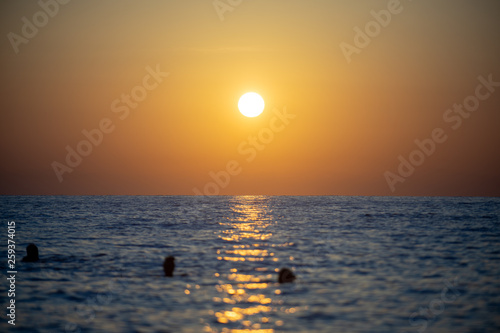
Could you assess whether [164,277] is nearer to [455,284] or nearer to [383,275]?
[383,275]

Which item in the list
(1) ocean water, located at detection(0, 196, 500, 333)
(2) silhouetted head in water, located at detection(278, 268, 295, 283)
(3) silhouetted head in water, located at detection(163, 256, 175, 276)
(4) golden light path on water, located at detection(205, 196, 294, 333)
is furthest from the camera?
(3) silhouetted head in water, located at detection(163, 256, 175, 276)

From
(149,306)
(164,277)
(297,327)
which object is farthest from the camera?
(164,277)

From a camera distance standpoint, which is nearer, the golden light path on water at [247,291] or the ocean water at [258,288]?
the golden light path on water at [247,291]

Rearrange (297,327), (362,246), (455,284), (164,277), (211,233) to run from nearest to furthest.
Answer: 1. (297,327)
2. (455,284)
3. (164,277)
4. (362,246)
5. (211,233)

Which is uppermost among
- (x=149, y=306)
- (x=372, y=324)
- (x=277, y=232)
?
(x=277, y=232)

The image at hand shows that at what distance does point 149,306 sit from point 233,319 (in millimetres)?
4266

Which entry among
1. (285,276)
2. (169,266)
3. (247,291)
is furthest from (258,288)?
(169,266)

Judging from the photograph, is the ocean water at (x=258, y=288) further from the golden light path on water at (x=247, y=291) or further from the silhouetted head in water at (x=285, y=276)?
the silhouetted head in water at (x=285, y=276)

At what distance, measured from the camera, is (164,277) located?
1164 inches

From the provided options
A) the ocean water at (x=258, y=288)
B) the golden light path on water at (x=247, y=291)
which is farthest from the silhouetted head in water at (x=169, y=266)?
the golden light path on water at (x=247, y=291)

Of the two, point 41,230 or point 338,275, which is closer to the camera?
point 338,275

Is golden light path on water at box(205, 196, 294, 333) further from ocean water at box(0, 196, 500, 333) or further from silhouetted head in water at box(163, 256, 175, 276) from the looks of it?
silhouetted head in water at box(163, 256, 175, 276)

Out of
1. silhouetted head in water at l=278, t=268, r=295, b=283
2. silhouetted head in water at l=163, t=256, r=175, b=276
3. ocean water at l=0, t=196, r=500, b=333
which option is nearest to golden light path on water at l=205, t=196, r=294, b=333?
ocean water at l=0, t=196, r=500, b=333

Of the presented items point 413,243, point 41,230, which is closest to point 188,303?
point 413,243
